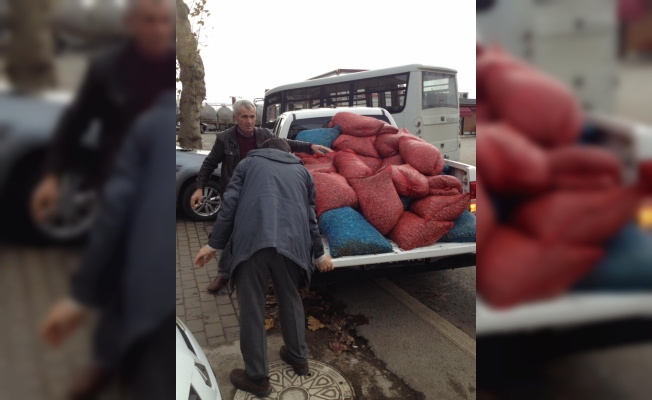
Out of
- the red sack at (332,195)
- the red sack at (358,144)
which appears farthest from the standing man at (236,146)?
the red sack at (332,195)

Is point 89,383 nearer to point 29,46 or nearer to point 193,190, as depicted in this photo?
point 29,46

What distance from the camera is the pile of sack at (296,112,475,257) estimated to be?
3543mm

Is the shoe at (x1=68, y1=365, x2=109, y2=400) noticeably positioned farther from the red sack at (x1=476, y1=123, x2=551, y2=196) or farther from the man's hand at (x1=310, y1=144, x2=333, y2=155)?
the man's hand at (x1=310, y1=144, x2=333, y2=155)

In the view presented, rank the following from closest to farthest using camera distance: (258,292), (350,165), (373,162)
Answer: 1. (258,292)
2. (350,165)
3. (373,162)

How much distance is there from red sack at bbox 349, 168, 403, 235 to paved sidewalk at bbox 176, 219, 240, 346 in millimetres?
1552

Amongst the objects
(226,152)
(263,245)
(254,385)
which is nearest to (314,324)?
(254,385)

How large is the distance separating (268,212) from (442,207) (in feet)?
5.07

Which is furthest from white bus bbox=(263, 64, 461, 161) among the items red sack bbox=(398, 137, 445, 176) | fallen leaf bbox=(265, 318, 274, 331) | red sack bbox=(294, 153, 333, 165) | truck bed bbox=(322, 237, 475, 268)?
fallen leaf bbox=(265, 318, 274, 331)

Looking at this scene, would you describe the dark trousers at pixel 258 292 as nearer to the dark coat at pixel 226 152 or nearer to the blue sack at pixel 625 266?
the dark coat at pixel 226 152

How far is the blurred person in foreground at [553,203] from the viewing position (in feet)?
1.78

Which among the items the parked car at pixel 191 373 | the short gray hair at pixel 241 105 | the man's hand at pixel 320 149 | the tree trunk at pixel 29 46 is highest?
the short gray hair at pixel 241 105

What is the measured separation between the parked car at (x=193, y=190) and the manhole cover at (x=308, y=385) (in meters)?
4.51

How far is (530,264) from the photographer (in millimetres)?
567

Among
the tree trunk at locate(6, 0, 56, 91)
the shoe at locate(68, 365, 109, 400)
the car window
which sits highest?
the car window
